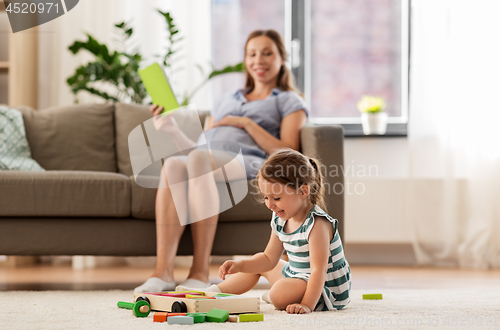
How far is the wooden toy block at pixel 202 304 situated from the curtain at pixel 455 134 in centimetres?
165

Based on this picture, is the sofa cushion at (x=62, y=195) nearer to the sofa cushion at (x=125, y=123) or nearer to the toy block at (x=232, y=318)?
the sofa cushion at (x=125, y=123)

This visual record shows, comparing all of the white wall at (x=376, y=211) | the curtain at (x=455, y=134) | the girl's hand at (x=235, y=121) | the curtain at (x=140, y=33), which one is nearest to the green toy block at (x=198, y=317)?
the girl's hand at (x=235, y=121)

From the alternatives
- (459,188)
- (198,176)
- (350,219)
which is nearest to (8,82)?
(198,176)

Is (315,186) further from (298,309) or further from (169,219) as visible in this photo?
(169,219)

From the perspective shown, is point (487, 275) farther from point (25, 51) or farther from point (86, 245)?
point (25, 51)

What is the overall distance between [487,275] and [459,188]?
54cm

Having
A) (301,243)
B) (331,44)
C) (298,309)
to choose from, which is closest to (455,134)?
(331,44)

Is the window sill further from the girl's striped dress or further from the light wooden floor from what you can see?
the girl's striped dress

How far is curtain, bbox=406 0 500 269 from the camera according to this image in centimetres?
257

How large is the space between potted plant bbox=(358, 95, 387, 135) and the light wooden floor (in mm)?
765

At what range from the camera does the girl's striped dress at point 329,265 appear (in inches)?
48.4

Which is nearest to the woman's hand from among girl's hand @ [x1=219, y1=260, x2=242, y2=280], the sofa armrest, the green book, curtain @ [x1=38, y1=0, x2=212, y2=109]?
the green book

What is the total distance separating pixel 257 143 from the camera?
1922mm

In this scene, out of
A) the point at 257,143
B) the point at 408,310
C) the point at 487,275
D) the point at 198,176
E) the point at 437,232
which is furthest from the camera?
the point at 437,232
